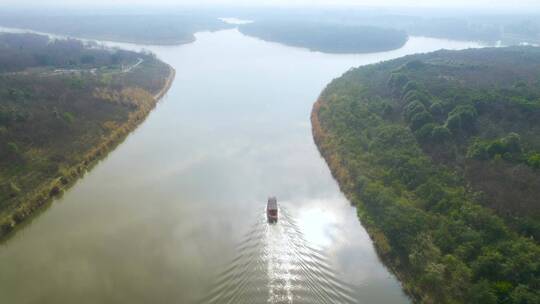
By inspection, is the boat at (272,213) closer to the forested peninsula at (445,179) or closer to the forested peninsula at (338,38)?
the forested peninsula at (445,179)

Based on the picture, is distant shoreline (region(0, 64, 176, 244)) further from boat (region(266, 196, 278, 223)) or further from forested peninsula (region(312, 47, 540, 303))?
forested peninsula (region(312, 47, 540, 303))

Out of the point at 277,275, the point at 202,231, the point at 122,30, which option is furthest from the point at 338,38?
the point at 277,275

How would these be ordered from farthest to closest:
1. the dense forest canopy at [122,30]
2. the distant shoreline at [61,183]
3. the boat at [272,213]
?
1. the dense forest canopy at [122,30]
2. the distant shoreline at [61,183]
3. the boat at [272,213]

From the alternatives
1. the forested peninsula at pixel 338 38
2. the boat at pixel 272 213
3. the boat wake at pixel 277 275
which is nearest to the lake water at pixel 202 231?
the boat wake at pixel 277 275

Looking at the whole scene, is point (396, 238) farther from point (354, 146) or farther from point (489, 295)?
point (354, 146)

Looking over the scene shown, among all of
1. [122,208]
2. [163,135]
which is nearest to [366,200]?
[122,208]

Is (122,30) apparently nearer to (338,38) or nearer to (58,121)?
(338,38)
